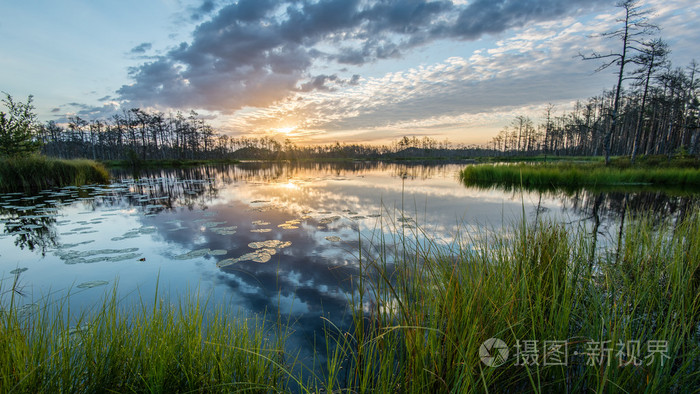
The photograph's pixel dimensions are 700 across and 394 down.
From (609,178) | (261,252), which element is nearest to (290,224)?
(261,252)

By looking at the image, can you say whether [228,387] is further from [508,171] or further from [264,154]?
[264,154]

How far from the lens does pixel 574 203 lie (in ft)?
29.3

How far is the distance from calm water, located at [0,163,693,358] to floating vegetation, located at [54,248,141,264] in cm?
2

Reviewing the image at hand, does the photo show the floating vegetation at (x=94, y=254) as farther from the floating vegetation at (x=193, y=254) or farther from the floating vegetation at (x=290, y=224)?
the floating vegetation at (x=290, y=224)

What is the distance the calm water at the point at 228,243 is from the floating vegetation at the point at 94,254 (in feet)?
0.06

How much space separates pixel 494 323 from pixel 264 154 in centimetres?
10403

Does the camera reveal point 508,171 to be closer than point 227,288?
No

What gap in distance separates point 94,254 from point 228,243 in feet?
7.05

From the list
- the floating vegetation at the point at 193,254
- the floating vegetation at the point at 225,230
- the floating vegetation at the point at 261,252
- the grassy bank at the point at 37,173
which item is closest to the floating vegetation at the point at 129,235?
the floating vegetation at the point at 225,230

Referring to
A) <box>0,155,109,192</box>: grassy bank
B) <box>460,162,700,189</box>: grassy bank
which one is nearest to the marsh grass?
<box>460,162,700,189</box>: grassy bank

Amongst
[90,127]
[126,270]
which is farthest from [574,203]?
[90,127]

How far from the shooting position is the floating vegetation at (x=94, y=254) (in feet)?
14.0

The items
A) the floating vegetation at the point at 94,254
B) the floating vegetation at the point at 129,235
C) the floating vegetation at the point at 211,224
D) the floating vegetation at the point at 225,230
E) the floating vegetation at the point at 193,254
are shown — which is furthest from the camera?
the floating vegetation at the point at 211,224

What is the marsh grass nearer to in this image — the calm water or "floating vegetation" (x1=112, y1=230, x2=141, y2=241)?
the calm water
